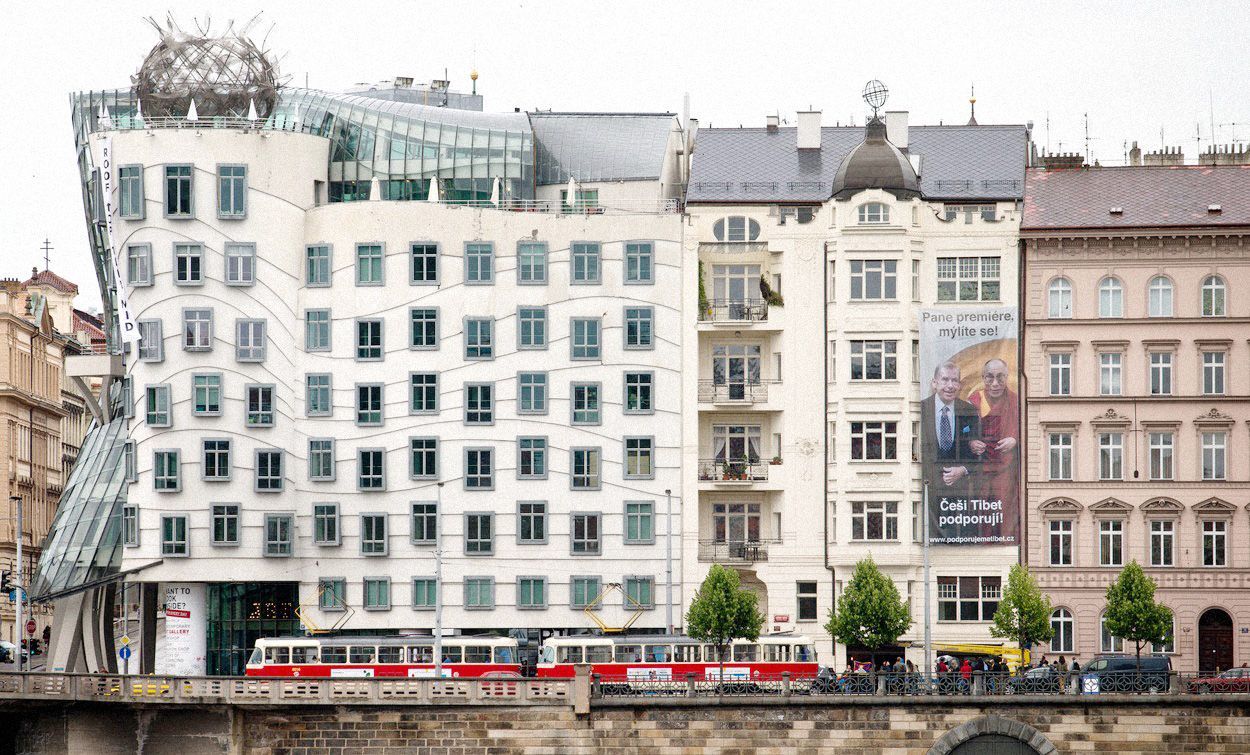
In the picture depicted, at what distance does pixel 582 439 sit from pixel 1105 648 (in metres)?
23.3

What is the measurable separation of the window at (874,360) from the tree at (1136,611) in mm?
13081

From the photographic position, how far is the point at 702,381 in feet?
352

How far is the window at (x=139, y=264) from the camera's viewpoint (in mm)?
105812

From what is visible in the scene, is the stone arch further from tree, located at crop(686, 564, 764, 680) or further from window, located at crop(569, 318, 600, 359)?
window, located at crop(569, 318, 600, 359)

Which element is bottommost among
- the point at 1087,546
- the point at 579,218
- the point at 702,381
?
the point at 1087,546

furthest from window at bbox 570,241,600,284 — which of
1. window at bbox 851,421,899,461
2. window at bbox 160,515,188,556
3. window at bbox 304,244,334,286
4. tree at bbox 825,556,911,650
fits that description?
window at bbox 160,515,188,556

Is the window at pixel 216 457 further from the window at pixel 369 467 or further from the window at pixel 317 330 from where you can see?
the window at pixel 317 330

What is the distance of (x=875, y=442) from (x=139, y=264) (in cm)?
3169

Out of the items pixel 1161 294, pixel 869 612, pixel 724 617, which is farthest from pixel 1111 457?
pixel 724 617

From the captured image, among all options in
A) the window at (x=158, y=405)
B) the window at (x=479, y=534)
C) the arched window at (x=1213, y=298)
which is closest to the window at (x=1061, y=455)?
the arched window at (x=1213, y=298)

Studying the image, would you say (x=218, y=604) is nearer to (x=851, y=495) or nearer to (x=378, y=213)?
(x=378, y=213)

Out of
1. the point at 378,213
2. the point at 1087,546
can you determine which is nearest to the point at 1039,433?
the point at 1087,546

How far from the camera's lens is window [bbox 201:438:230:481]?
104875mm

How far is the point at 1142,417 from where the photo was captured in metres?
105
